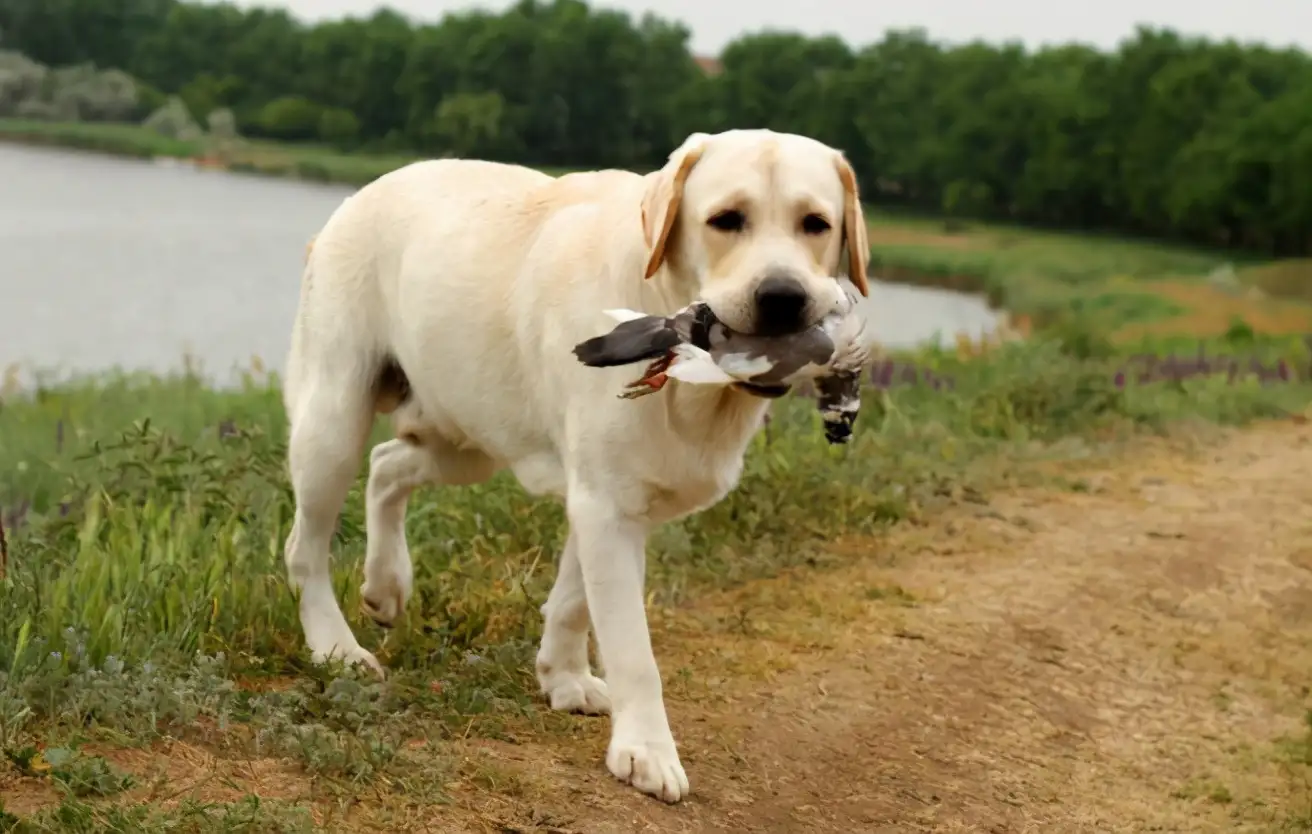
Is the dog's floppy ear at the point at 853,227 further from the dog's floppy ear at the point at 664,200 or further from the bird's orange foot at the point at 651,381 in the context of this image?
the bird's orange foot at the point at 651,381

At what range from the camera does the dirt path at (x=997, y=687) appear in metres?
3.47

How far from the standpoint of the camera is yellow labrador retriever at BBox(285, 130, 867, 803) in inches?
116

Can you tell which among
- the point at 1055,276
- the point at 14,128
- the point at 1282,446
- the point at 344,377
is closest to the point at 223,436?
the point at 344,377

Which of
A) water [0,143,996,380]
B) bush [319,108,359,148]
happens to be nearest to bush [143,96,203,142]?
water [0,143,996,380]

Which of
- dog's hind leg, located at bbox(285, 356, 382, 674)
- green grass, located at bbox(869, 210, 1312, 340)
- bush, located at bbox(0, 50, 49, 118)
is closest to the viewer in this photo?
dog's hind leg, located at bbox(285, 356, 382, 674)

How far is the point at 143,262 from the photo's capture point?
9508 millimetres

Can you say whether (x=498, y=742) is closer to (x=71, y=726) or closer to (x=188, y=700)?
(x=188, y=700)

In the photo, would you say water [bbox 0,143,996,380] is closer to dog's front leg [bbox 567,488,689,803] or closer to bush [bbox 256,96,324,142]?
bush [bbox 256,96,324,142]

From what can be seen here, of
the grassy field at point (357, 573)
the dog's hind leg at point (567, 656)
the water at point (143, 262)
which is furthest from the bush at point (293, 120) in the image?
the dog's hind leg at point (567, 656)

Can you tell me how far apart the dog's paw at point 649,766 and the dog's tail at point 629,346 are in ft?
2.88

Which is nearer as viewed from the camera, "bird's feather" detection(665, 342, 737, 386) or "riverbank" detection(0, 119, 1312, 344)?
"bird's feather" detection(665, 342, 737, 386)

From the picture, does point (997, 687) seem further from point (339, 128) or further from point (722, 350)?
point (339, 128)

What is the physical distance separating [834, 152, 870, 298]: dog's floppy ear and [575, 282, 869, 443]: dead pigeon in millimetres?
54

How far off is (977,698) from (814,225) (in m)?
1.86
